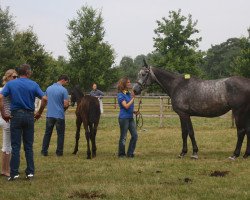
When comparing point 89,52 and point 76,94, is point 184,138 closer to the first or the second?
point 76,94

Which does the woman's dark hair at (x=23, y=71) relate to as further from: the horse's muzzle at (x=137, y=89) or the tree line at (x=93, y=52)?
the tree line at (x=93, y=52)

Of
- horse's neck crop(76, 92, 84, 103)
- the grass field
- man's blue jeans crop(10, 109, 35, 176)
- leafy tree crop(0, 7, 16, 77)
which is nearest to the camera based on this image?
the grass field

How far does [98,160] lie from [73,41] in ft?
89.7

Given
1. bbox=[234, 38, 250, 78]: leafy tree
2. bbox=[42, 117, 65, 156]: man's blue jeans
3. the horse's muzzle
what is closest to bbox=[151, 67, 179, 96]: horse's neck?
the horse's muzzle

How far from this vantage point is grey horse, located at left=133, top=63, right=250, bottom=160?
32.0 ft

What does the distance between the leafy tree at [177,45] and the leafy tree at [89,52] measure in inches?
180

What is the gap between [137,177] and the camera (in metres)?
7.45

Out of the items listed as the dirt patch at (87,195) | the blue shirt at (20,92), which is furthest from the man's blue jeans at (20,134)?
the dirt patch at (87,195)

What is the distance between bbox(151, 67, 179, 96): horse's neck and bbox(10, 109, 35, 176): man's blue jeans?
170 inches

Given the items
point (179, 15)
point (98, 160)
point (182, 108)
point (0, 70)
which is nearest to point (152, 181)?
point (98, 160)

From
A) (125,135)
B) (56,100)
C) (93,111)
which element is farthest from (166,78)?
(56,100)

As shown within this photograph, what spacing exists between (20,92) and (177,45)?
90.9 feet

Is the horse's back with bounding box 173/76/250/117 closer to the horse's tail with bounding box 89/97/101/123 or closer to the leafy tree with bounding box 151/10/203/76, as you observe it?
the horse's tail with bounding box 89/97/101/123

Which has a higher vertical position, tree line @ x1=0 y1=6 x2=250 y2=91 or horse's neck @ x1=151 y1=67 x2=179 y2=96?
tree line @ x1=0 y1=6 x2=250 y2=91
